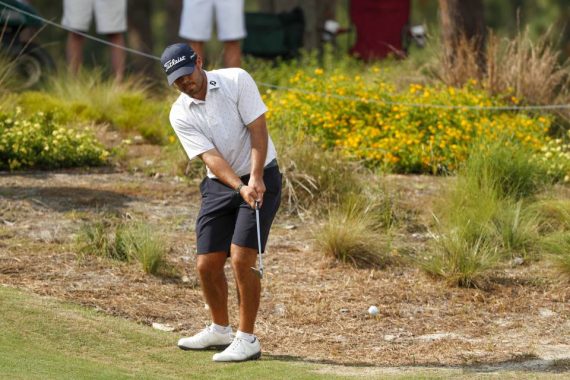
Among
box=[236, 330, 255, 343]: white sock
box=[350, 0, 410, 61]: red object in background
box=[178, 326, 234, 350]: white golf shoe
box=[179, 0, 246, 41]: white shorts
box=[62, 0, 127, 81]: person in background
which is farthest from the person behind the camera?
box=[350, 0, 410, 61]: red object in background

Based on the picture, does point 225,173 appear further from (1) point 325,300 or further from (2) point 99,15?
(2) point 99,15

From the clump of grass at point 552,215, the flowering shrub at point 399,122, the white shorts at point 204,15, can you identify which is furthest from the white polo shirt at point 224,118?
the white shorts at point 204,15

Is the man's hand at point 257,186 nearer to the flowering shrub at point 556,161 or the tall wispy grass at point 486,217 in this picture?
the tall wispy grass at point 486,217

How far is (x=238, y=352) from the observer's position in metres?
7.39

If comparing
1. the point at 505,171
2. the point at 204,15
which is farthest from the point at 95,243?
the point at 204,15

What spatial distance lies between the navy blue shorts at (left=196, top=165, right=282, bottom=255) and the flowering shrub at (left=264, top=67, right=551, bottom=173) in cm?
414

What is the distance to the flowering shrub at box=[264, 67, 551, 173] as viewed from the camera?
1188 cm

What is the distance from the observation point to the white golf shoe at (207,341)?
7664mm

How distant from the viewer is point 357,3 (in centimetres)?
1769

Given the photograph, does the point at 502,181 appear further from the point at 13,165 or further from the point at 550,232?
the point at 13,165

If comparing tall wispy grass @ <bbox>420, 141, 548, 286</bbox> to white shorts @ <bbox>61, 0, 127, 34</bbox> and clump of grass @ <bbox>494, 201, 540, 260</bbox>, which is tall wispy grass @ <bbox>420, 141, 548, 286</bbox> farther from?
white shorts @ <bbox>61, 0, 127, 34</bbox>

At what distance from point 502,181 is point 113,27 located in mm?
5659

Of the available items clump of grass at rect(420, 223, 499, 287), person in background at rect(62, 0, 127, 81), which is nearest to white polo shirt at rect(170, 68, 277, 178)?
clump of grass at rect(420, 223, 499, 287)

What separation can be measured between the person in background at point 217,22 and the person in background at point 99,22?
900mm
